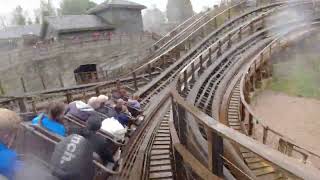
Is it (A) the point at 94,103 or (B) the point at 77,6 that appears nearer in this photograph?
(A) the point at 94,103

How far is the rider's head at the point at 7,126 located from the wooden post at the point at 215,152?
5.24 feet

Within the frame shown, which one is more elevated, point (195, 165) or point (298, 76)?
point (195, 165)

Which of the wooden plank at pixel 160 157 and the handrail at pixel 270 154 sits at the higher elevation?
the handrail at pixel 270 154

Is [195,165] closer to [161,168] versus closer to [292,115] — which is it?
[161,168]

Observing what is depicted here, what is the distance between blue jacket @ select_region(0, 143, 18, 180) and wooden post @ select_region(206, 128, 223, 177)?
1.62m

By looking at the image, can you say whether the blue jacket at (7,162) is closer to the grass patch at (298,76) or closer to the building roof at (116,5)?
the grass patch at (298,76)

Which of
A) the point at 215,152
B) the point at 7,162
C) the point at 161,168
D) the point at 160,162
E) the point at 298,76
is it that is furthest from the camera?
the point at 298,76

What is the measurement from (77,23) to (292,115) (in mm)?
21691

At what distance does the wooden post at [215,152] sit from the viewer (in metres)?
2.61

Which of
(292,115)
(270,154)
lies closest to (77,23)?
(292,115)

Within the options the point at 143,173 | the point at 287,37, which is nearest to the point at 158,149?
the point at 143,173

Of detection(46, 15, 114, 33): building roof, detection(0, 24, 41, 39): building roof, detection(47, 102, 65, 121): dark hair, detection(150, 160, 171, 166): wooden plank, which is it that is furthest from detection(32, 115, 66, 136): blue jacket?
detection(0, 24, 41, 39): building roof

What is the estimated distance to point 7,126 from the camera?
242 cm

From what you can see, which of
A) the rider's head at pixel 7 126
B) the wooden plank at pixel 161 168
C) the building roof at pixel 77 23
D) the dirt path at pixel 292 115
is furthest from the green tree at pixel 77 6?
the rider's head at pixel 7 126
